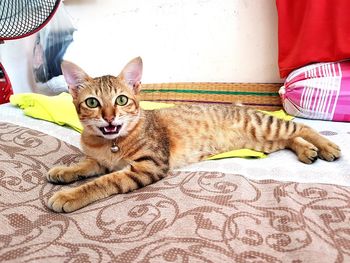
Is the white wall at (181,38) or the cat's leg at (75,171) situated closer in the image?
the cat's leg at (75,171)

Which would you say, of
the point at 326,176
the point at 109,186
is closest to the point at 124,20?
the point at 109,186

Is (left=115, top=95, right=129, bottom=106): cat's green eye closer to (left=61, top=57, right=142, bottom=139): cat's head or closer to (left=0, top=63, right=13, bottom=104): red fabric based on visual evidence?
(left=61, top=57, right=142, bottom=139): cat's head

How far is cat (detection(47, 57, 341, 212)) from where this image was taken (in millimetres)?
1092

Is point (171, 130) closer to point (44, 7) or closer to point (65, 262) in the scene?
point (65, 262)

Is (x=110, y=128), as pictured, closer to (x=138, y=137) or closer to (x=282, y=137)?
(x=138, y=137)

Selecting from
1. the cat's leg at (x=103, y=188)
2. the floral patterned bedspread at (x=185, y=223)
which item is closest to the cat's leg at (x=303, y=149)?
the floral patterned bedspread at (x=185, y=223)

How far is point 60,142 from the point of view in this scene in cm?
145

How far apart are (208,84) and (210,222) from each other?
4.34ft

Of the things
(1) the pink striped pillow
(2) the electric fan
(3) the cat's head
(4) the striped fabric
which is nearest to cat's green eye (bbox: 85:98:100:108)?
(3) the cat's head

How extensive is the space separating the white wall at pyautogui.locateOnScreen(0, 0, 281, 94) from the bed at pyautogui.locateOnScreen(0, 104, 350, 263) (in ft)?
2.99

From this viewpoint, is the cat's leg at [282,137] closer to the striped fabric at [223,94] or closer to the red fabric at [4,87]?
the striped fabric at [223,94]

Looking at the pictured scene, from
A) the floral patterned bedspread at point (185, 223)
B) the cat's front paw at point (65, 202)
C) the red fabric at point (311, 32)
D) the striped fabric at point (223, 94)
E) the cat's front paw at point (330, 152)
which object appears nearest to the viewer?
the floral patterned bedspread at point (185, 223)

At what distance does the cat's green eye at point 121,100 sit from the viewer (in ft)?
3.83

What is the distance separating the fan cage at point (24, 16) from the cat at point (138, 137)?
0.68 m
